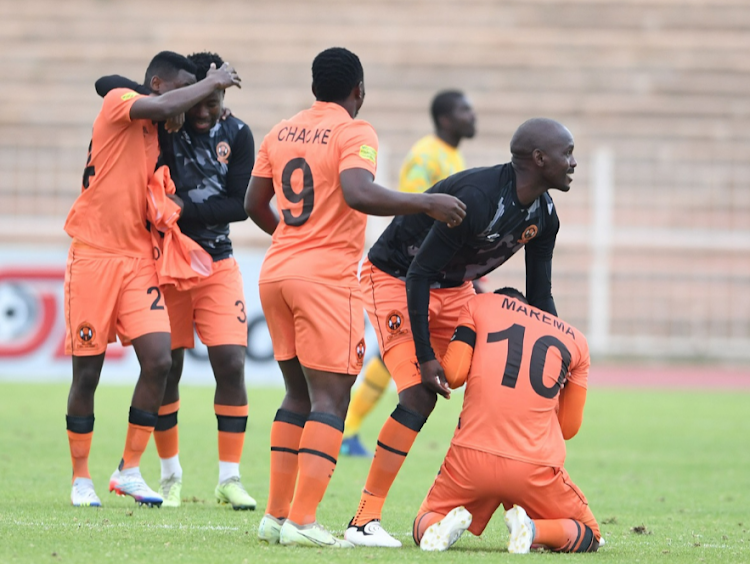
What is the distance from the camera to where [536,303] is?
17.9ft

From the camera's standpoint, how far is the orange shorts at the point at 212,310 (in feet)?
20.8

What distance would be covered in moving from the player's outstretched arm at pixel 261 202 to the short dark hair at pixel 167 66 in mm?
1014

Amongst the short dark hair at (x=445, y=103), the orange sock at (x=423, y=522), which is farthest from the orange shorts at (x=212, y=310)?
the short dark hair at (x=445, y=103)

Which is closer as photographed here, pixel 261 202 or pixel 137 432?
pixel 261 202

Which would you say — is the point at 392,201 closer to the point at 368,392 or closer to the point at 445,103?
the point at 368,392

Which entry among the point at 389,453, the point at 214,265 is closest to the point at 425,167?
the point at 214,265

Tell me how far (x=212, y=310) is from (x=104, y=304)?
25.3 inches

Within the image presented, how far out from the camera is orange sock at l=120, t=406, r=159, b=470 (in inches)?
239

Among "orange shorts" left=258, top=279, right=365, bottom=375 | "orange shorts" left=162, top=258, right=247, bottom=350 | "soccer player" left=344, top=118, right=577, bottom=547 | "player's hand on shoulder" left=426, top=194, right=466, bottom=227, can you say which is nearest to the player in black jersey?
"orange shorts" left=162, top=258, right=247, bottom=350

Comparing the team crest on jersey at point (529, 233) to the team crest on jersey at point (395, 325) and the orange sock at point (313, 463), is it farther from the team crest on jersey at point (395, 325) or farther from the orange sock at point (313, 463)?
the orange sock at point (313, 463)

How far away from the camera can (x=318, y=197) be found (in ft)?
16.1

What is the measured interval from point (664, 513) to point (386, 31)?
662 inches

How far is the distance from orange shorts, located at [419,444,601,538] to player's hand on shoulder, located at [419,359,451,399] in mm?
254

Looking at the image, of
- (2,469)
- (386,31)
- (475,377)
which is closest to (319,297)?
(475,377)
